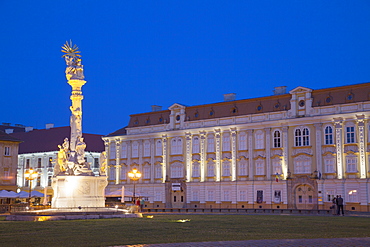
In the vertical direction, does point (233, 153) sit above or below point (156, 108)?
below

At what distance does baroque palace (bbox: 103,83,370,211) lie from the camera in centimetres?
5484

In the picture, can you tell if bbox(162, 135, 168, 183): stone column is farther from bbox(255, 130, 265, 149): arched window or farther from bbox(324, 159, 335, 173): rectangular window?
bbox(324, 159, 335, 173): rectangular window

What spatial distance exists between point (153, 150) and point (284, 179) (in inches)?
727

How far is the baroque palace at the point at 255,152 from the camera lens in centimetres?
5484

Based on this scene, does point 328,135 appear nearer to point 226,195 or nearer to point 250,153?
point 250,153

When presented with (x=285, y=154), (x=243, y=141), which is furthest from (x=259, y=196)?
(x=243, y=141)

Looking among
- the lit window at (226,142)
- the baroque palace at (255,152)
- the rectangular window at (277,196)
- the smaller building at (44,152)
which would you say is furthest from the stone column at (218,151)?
the smaller building at (44,152)

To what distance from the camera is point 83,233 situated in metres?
20.3

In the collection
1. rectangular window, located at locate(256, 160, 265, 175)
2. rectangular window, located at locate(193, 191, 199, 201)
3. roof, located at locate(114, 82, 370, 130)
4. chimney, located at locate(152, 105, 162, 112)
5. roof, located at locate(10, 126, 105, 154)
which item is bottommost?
rectangular window, located at locate(193, 191, 199, 201)

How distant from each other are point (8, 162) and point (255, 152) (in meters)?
30.3

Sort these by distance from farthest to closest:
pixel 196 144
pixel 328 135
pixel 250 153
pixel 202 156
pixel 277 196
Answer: pixel 196 144 → pixel 202 156 → pixel 250 153 → pixel 277 196 → pixel 328 135

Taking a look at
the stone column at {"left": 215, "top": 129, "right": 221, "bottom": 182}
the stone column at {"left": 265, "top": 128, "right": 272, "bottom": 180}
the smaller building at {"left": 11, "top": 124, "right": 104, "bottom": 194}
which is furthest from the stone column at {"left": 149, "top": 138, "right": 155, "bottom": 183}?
the stone column at {"left": 265, "top": 128, "right": 272, "bottom": 180}

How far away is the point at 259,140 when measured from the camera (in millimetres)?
61188

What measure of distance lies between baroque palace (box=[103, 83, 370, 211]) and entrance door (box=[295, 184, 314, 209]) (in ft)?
0.34
